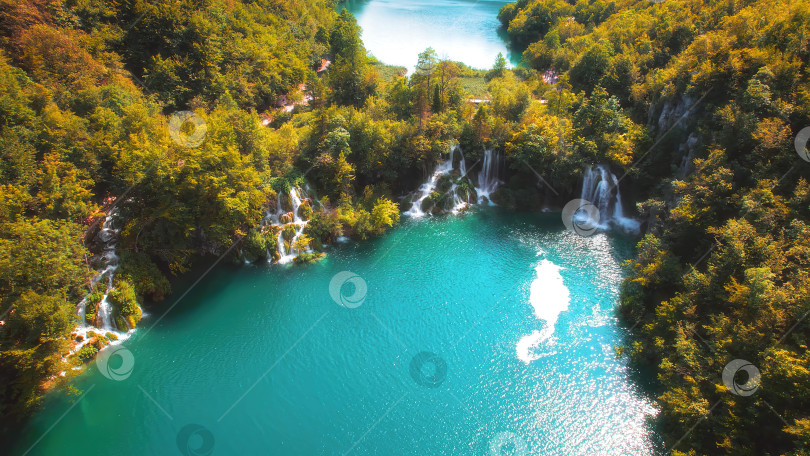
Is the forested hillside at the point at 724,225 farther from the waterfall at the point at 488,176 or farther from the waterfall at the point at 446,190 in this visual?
the waterfall at the point at 446,190

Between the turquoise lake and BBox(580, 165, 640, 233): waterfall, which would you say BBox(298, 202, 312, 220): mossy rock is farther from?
the turquoise lake

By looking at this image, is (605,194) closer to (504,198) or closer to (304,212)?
(504,198)

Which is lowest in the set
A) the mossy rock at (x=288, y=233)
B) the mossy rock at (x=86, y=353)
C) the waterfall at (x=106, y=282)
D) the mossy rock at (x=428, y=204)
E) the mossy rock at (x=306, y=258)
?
the mossy rock at (x=428, y=204)

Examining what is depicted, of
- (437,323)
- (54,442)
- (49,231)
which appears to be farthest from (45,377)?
(437,323)

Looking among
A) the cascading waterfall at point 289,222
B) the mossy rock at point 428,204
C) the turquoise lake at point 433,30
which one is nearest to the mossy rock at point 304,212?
the cascading waterfall at point 289,222

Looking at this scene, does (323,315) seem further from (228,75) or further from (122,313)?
(228,75)

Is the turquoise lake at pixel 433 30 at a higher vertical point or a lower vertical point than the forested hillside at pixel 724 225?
lower
